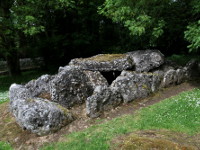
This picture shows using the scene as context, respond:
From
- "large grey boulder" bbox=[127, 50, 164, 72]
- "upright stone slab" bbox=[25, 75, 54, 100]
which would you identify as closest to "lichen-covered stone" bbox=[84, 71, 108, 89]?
"upright stone slab" bbox=[25, 75, 54, 100]

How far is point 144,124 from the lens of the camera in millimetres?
8945

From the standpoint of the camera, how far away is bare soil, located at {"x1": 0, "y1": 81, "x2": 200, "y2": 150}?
8914mm

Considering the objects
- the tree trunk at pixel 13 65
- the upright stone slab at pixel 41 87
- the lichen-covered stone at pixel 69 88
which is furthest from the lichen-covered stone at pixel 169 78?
the tree trunk at pixel 13 65

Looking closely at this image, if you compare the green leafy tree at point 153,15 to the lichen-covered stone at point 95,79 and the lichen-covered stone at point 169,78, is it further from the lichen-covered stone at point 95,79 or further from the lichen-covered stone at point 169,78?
the lichen-covered stone at point 95,79

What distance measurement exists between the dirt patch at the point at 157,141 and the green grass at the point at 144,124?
1.01 ft

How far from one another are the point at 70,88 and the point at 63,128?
220 cm

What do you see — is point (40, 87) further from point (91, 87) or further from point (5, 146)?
point (5, 146)

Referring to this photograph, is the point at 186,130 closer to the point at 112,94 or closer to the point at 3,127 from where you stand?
the point at 112,94

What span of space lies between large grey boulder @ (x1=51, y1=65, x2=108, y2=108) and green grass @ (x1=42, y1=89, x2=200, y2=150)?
234 centimetres

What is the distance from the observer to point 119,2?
13570 millimetres

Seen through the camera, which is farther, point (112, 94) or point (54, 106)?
point (112, 94)

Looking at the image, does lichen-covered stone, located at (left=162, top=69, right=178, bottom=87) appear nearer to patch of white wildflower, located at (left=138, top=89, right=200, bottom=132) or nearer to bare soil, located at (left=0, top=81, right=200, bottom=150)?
bare soil, located at (left=0, top=81, right=200, bottom=150)

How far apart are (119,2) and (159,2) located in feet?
7.25

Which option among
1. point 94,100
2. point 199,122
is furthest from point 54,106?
point 199,122
